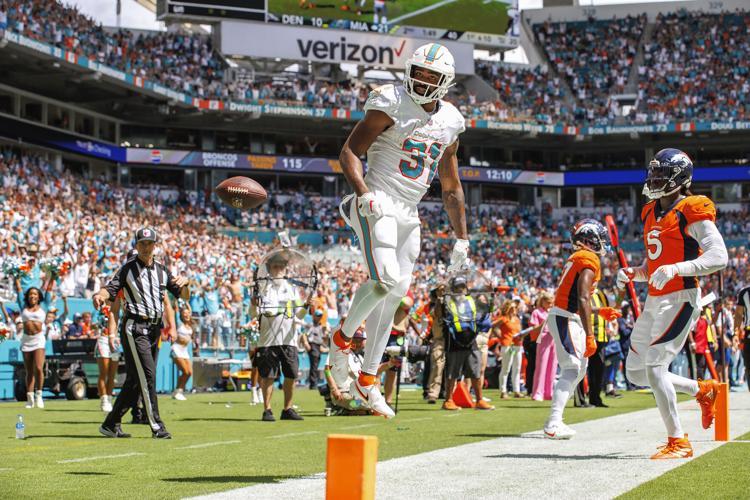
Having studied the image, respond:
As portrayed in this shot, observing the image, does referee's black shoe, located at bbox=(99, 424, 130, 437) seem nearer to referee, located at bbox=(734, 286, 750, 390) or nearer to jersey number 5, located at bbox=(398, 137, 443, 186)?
jersey number 5, located at bbox=(398, 137, 443, 186)

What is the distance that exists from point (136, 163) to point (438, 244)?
13.7 metres

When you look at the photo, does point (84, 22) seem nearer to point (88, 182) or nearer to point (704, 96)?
point (88, 182)

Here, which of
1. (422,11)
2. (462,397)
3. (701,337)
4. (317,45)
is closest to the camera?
(462,397)

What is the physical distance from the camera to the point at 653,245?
26.3ft

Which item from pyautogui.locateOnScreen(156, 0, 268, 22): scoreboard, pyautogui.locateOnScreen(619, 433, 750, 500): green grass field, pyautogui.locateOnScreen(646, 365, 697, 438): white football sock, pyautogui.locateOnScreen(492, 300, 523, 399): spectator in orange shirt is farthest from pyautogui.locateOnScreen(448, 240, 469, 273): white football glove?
pyautogui.locateOnScreen(156, 0, 268, 22): scoreboard

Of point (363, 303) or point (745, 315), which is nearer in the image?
point (363, 303)

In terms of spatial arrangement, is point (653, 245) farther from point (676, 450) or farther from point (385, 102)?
point (385, 102)

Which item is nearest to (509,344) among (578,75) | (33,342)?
(33,342)

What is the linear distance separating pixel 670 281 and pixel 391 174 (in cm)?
232

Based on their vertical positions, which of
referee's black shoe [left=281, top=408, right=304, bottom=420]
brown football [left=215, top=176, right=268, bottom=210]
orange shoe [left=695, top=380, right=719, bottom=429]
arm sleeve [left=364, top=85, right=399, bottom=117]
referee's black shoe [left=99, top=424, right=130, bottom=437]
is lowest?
referee's black shoe [left=281, top=408, right=304, bottom=420]

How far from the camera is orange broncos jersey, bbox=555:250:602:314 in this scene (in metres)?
9.89

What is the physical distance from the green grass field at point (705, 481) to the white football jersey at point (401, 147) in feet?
7.97

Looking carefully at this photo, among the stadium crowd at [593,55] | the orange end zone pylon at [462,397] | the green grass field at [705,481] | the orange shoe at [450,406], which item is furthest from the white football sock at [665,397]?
the stadium crowd at [593,55]

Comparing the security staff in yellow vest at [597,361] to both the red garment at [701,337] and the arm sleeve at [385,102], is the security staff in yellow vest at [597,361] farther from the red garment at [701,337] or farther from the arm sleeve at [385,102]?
the arm sleeve at [385,102]
